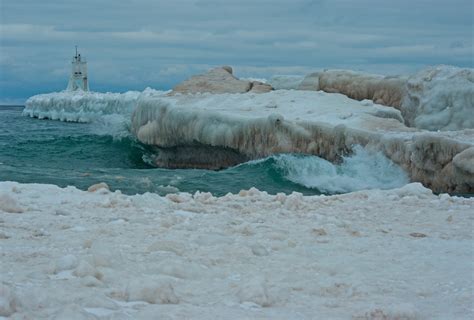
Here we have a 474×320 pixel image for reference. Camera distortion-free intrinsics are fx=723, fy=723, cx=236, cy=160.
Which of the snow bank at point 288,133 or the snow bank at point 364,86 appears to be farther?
the snow bank at point 364,86

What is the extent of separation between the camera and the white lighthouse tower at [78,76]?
50.1 meters

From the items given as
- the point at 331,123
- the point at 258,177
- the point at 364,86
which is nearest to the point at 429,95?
the point at 331,123

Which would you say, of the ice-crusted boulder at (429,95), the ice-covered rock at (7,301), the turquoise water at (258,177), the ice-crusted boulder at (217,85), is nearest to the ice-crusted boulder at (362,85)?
the ice-crusted boulder at (429,95)

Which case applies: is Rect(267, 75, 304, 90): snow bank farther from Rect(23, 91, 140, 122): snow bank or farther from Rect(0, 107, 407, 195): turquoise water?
Rect(0, 107, 407, 195): turquoise water

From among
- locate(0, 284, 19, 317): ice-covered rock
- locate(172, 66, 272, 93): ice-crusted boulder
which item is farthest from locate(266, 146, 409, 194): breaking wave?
locate(0, 284, 19, 317): ice-covered rock

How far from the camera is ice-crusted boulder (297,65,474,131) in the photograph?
16.4m

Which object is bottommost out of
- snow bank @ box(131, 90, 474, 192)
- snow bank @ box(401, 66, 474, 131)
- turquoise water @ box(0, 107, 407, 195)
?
turquoise water @ box(0, 107, 407, 195)

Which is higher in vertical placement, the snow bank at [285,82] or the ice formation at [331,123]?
the snow bank at [285,82]

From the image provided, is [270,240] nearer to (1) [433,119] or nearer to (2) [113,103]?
Result: (1) [433,119]

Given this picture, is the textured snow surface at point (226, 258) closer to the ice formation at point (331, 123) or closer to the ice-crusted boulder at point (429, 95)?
the ice formation at point (331, 123)

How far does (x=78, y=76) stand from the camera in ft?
165

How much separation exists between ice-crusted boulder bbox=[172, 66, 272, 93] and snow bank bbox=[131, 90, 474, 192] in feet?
4.98

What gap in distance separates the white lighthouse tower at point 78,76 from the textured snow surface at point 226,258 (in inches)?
1753

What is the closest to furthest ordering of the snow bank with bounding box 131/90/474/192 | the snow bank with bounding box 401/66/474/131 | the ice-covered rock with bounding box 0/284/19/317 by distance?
the ice-covered rock with bounding box 0/284/19/317 < the snow bank with bounding box 131/90/474/192 < the snow bank with bounding box 401/66/474/131
